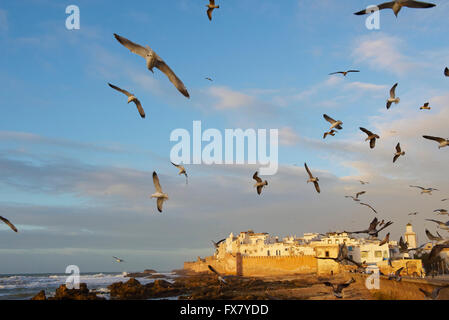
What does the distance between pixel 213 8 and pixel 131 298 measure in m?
35.3

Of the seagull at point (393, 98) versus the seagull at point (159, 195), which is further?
the seagull at point (393, 98)

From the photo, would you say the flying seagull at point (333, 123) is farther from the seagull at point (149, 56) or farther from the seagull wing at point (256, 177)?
the seagull at point (149, 56)

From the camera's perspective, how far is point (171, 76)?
10.9 metres

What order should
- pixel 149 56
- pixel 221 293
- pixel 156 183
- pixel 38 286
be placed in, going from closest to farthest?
pixel 149 56 → pixel 156 183 → pixel 221 293 → pixel 38 286

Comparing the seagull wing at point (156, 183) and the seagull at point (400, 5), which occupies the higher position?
the seagull at point (400, 5)

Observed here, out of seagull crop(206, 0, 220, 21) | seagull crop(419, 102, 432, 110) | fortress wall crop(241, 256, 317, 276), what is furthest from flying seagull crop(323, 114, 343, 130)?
fortress wall crop(241, 256, 317, 276)

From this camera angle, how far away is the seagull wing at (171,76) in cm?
1038

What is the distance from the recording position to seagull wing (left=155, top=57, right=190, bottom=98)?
409 inches

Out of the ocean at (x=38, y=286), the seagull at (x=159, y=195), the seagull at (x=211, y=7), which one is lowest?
the ocean at (x=38, y=286)

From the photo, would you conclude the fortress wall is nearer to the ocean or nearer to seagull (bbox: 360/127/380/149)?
the ocean

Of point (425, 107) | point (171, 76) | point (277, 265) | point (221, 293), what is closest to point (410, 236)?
point (277, 265)

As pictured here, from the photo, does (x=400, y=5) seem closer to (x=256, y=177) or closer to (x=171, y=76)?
(x=171, y=76)

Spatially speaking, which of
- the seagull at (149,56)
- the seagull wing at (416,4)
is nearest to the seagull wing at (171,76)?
the seagull at (149,56)
